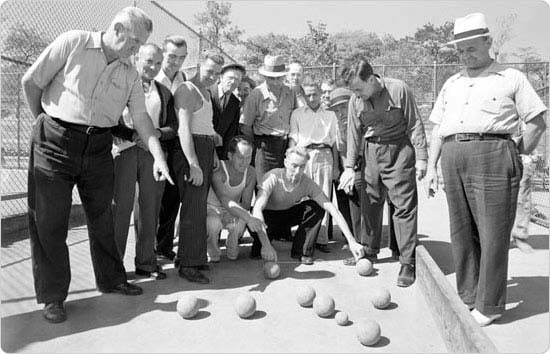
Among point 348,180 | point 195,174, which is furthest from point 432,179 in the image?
point 195,174

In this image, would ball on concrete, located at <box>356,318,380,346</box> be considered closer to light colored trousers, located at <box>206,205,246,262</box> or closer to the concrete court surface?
the concrete court surface

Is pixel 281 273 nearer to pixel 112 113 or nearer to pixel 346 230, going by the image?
pixel 346 230

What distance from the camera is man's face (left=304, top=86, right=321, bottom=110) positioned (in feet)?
18.8

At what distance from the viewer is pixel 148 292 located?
425 centimetres

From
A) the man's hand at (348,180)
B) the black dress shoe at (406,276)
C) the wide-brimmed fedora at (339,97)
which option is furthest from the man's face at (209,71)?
the black dress shoe at (406,276)

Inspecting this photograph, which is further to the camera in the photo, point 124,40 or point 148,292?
point 148,292

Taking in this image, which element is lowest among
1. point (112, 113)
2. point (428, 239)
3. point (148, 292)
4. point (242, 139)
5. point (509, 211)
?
point (428, 239)

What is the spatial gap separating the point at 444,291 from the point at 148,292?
2.29m

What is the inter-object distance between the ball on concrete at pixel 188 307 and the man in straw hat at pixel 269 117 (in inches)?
93.2

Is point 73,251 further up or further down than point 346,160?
further down

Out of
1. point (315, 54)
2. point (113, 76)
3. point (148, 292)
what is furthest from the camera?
point (315, 54)

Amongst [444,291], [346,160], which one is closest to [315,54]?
[346,160]

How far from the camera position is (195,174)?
4312 mm

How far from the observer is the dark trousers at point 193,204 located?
4.48 metres
